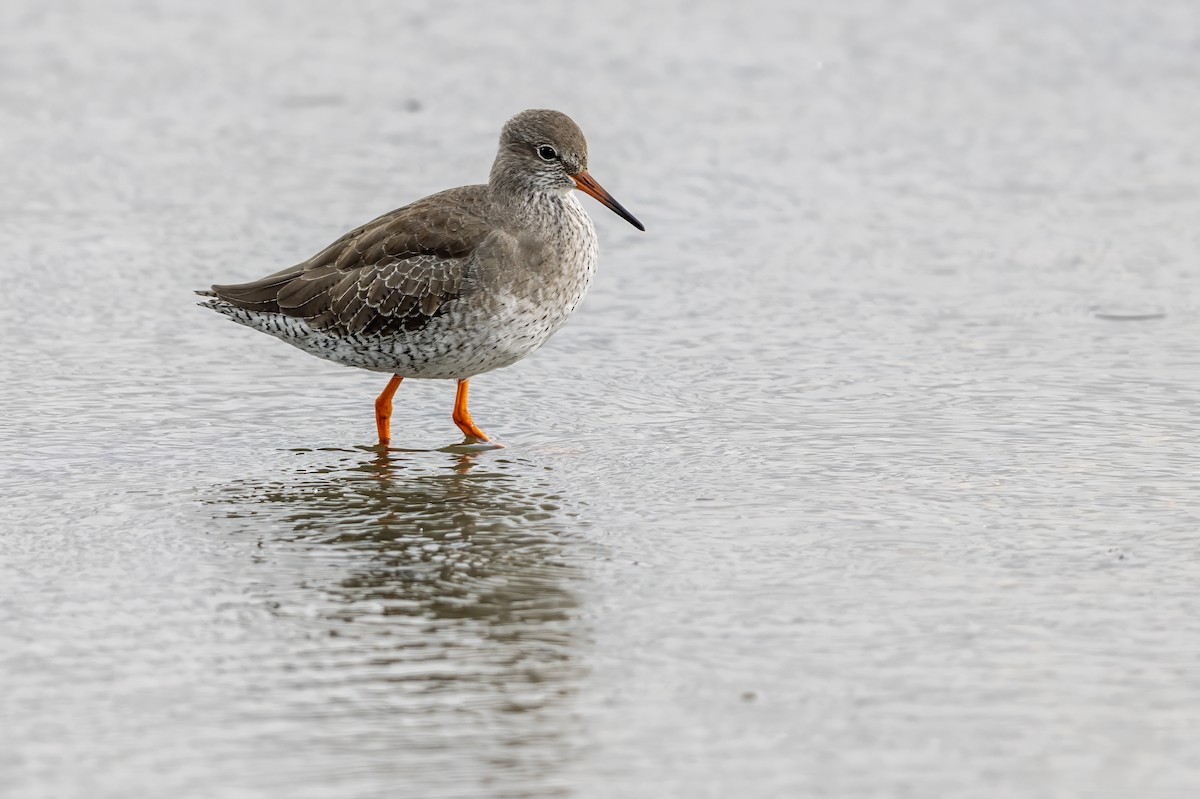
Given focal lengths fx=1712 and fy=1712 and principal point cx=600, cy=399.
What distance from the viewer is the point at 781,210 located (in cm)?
1234

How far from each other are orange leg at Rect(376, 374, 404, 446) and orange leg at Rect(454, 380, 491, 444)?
1.12ft

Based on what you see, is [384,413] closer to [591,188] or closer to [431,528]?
[431,528]

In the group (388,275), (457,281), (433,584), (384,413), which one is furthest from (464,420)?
(433,584)

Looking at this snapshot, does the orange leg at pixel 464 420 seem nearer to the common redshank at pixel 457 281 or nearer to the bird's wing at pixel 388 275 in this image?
the common redshank at pixel 457 281

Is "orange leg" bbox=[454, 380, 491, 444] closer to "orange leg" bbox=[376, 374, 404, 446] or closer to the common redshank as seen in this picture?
the common redshank

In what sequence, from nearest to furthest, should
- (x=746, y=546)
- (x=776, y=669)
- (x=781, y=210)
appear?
(x=776, y=669), (x=746, y=546), (x=781, y=210)

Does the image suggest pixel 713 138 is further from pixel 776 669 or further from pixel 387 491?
pixel 776 669

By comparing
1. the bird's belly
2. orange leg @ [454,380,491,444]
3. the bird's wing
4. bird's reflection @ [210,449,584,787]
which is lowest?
bird's reflection @ [210,449,584,787]

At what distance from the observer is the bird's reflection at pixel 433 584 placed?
5.51 metres

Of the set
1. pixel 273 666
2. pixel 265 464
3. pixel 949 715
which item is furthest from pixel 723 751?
pixel 265 464

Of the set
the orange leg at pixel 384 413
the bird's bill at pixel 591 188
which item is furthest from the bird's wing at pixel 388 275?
the bird's bill at pixel 591 188

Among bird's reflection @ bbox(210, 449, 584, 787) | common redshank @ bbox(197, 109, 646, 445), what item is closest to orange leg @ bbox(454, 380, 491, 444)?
common redshank @ bbox(197, 109, 646, 445)

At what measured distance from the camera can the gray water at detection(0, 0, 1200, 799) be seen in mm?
5383

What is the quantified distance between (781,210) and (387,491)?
17.4ft
